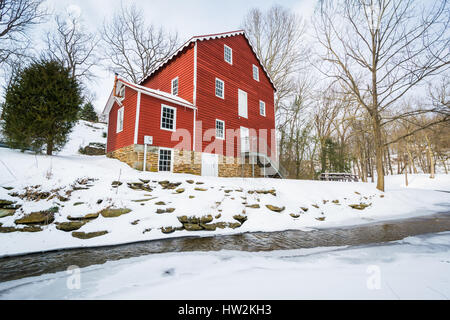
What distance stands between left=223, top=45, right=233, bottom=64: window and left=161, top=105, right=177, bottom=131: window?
6.84 m

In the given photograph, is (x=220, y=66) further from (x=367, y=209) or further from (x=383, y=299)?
(x=383, y=299)

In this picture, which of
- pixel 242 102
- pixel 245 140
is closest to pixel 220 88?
pixel 242 102

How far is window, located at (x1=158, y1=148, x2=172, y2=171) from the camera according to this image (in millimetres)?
10520

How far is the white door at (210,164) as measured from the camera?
39.3 feet

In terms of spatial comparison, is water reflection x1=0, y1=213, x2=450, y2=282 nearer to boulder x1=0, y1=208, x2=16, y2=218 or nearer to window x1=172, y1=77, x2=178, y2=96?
boulder x1=0, y1=208, x2=16, y2=218

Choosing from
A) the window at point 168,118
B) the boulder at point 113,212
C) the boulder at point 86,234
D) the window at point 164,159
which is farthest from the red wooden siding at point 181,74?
the boulder at point 86,234

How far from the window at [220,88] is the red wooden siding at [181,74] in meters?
2.08

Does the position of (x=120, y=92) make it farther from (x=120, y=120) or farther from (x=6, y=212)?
(x=6, y=212)

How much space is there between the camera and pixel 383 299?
5.74ft

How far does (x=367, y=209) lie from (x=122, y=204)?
9483mm

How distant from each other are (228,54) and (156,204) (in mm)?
13764

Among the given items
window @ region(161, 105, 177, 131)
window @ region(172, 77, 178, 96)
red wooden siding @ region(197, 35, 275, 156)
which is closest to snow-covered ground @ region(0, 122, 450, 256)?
window @ region(161, 105, 177, 131)

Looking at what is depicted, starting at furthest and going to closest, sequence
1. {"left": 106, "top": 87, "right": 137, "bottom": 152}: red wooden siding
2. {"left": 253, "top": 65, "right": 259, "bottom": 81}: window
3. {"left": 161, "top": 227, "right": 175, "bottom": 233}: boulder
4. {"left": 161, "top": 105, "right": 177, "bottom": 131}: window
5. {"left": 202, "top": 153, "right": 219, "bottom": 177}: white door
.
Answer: {"left": 253, "top": 65, "right": 259, "bottom": 81}: window
{"left": 202, "top": 153, "right": 219, "bottom": 177}: white door
{"left": 161, "top": 105, "right": 177, "bottom": 131}: window
{"left": 106, "top": 87, "right": 137, "bottom": 152}: red wooden siding
{"left": 161, "top": 227, "right": 175, "bottom": 233}: boulder
